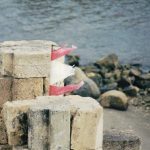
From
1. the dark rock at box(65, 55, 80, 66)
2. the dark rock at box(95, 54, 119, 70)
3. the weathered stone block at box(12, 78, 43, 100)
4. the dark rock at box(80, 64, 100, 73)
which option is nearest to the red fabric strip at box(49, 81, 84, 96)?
the weathered stone block at box(12, 78, 43, 100)

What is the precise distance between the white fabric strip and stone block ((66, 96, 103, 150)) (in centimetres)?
95

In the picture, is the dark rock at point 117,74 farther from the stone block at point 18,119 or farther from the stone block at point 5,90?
the stone block at point 18,119

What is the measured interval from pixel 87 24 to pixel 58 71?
34.4 meters

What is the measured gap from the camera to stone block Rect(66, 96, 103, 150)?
16.3 feet

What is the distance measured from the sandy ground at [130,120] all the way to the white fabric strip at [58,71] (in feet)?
38.5

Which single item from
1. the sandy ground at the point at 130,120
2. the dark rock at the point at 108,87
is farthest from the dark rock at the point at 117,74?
the sandy ground at the point at 130,120

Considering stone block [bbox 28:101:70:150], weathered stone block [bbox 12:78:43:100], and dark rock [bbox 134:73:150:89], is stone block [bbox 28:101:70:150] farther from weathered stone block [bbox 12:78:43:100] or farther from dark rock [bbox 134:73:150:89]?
dark rock [bbox 134:73:150:89]

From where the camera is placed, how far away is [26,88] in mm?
5875

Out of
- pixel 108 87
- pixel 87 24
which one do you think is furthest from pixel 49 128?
pixel 87 24

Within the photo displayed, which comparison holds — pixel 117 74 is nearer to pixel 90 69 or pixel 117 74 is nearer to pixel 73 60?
pixel 90 69

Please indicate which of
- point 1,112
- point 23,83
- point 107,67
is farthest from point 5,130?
point 107,67

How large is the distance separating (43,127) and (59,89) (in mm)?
1256

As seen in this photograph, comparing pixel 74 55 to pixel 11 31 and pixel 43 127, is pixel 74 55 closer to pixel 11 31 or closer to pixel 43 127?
pixel 11 31

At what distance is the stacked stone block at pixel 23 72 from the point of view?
566 centimetres
